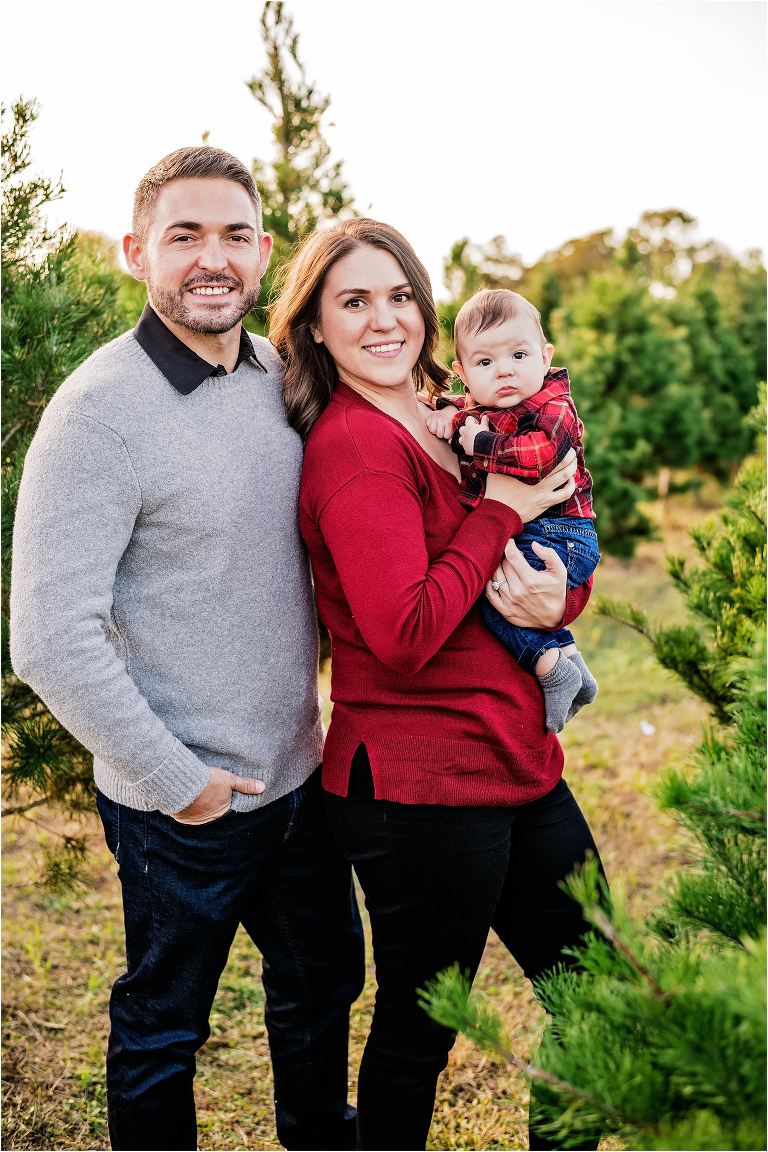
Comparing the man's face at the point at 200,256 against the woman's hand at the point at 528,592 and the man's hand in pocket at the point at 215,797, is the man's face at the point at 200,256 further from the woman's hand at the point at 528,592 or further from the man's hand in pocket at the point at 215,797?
the man's hand in pocket at the point at 215,797

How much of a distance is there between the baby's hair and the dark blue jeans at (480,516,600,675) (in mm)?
462

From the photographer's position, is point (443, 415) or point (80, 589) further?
point (443, 415)

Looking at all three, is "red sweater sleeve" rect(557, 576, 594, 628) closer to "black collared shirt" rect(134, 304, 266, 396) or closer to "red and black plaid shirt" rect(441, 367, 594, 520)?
"red and black plaid shirt" rect(441, 367, 594, 520)

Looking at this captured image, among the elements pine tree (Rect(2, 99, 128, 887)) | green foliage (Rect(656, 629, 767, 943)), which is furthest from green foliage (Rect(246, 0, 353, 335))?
green foliage (Rect(656, 629, 767, 943))

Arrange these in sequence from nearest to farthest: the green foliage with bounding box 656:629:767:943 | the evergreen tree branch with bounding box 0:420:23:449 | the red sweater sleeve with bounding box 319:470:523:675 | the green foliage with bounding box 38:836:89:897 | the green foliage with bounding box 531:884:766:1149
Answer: the green foliage with bounding box 531:884:766:1149
the green foliage with bounding box 656:629:767:943
the red sweater sleeve with bounding box 319:470:523:675
the evergreen tree branch with bounding box 0:420:23:449
the green foliage with bounding box 38:836:89:897

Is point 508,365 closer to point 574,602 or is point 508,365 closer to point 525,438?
point 525,438

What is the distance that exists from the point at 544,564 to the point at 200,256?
3.33 ft

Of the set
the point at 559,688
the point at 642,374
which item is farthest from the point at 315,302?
the point at 642,374

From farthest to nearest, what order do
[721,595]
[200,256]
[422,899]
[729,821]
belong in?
[721,595] → [200,256] → [422,899] → [729,821]

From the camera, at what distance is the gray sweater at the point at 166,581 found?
1.63 m

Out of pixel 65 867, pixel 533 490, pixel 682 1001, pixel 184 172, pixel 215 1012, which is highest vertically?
pixel 184 172

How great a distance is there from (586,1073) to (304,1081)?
1.60 meters

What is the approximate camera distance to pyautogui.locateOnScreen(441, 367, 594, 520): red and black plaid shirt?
6.06 ft

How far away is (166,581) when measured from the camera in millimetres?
1775
